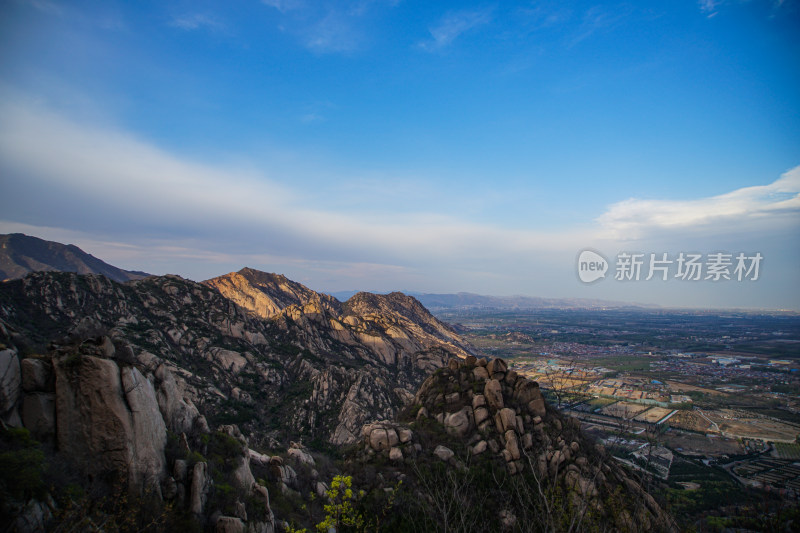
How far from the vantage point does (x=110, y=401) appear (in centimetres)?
1692

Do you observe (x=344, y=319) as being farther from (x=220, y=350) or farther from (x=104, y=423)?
(x=104, y=423)

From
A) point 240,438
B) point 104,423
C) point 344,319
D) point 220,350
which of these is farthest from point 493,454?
point 344,319

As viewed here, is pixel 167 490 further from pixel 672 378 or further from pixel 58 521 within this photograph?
pixel 672 378

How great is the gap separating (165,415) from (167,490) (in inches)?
200

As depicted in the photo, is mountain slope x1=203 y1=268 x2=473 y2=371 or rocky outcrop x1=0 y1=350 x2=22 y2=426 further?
mountain slope x1=203 y1=268 x2=473 y2=371

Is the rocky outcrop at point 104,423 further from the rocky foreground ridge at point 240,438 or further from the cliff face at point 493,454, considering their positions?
the cliff face at point 493,454

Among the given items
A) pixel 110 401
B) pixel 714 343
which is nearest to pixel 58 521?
pixel 110 401

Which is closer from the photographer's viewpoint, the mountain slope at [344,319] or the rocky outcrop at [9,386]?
the rocky outcrop at [9,386]

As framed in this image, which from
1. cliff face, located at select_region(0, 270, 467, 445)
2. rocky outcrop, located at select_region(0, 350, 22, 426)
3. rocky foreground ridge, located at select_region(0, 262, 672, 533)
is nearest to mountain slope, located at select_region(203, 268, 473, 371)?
cliff face, located at select_region(0, 270, 467, 445)

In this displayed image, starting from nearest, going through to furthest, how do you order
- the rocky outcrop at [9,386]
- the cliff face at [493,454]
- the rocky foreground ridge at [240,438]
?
the rocky outcrop at [9,386] < the rocky foreground ridge at [240,438] < the cliff face at [493,454]

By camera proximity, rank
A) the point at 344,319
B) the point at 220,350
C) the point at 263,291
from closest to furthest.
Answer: the point at 220,350, the point at 344,319, the point at 263,291

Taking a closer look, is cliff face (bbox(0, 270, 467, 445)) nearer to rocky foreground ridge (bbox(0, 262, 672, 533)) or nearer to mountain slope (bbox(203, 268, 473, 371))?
rocky foreground ridge (bbox(0, 262, 672, 533))

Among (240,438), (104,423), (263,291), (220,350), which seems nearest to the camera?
(104,423)

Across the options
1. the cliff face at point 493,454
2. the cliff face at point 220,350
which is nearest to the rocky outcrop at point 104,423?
the cliff face at point 493,454
